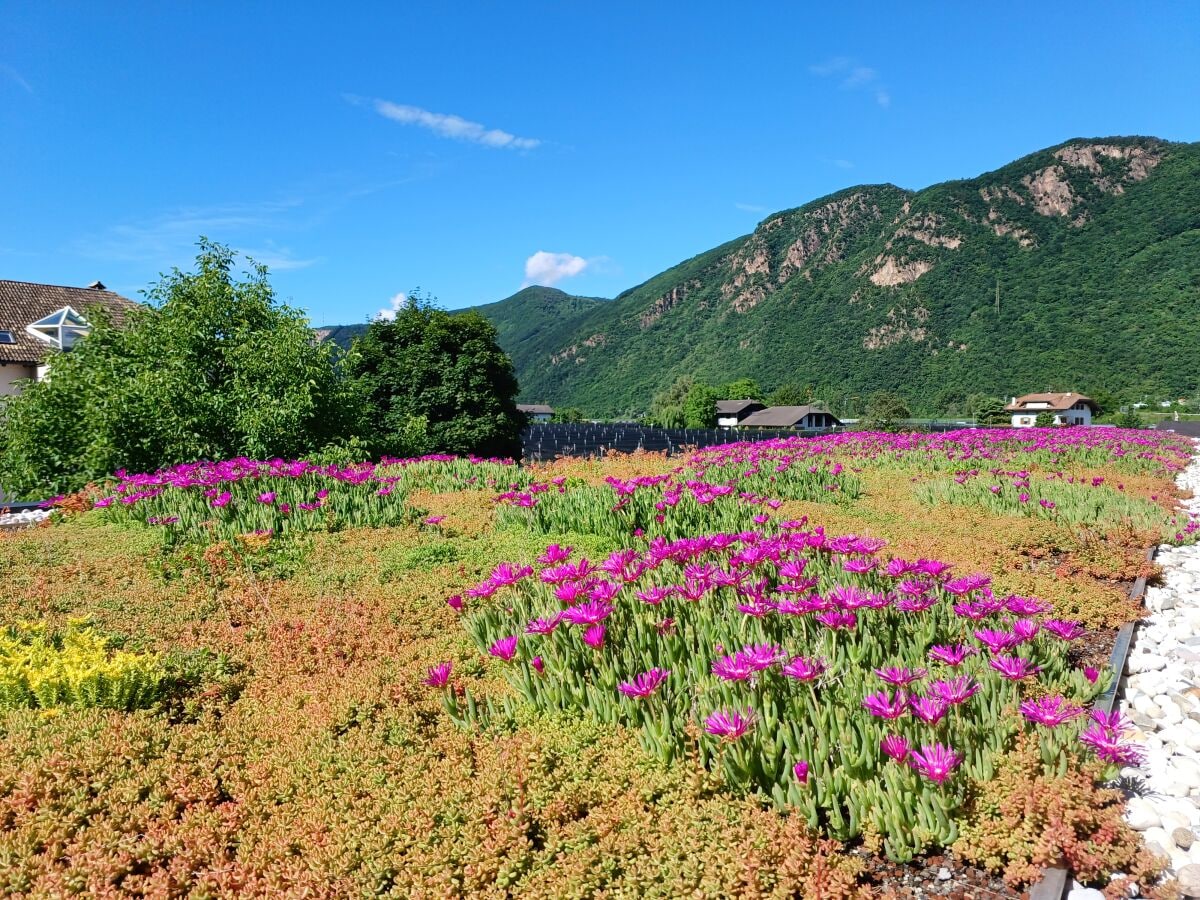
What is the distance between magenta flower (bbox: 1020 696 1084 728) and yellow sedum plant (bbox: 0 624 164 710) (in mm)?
4241

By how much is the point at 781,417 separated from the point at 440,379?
54.6m

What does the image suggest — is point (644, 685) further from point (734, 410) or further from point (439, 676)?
point (734, 410)

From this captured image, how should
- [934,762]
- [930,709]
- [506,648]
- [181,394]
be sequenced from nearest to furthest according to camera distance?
[934,762] < [930,709] < [506,648] < [181,394]

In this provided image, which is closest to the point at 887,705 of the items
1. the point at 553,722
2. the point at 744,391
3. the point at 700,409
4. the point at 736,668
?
the point at 736,668

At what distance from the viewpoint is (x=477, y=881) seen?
2.29 m

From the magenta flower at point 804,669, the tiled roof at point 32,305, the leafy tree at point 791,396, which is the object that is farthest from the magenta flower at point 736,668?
the leafy tree at point 791,396

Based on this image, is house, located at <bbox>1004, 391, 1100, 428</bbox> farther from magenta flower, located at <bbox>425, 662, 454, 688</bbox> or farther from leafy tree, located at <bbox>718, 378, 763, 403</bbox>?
magenta flower, located at <bbox>425, 662, 454, 688</bbox>

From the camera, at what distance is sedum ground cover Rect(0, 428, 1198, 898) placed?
2.35 metres

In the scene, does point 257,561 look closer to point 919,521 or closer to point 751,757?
point 751,757

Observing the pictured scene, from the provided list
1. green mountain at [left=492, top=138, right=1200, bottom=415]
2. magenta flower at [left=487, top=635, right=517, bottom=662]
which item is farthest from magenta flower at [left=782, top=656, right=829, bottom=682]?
green mountain at [left=492, top=138, right=1200, bottom=415]

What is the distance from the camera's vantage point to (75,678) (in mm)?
3393

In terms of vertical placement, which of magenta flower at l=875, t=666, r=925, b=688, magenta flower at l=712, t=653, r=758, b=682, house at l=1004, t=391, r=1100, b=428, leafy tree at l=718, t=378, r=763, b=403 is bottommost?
house at l=1004, t=391, r=1100, b=428

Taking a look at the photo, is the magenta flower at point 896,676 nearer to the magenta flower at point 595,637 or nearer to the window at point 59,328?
the magenta flower at point 595,637

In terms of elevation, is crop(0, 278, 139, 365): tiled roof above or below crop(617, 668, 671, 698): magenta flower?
above
